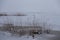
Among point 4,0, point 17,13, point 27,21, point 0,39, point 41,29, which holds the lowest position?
point 0,39

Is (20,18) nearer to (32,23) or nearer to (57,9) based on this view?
(32,23)

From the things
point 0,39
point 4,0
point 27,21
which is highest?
point 4,0

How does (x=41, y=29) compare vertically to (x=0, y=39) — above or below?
above

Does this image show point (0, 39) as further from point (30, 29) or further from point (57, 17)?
point (57, 17)

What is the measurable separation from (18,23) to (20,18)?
7 centimetres

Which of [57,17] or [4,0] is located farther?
[4,0]

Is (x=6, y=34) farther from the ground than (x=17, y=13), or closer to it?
closer to it

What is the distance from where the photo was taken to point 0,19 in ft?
4.73

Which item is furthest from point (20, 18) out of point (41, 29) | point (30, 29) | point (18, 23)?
point (41, 29)

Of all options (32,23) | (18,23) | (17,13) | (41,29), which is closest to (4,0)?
(17,13)

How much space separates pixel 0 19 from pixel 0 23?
5 cm

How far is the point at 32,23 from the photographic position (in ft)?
4.44

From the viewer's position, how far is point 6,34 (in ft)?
4.66

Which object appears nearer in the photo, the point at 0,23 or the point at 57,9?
the point at 57,9
